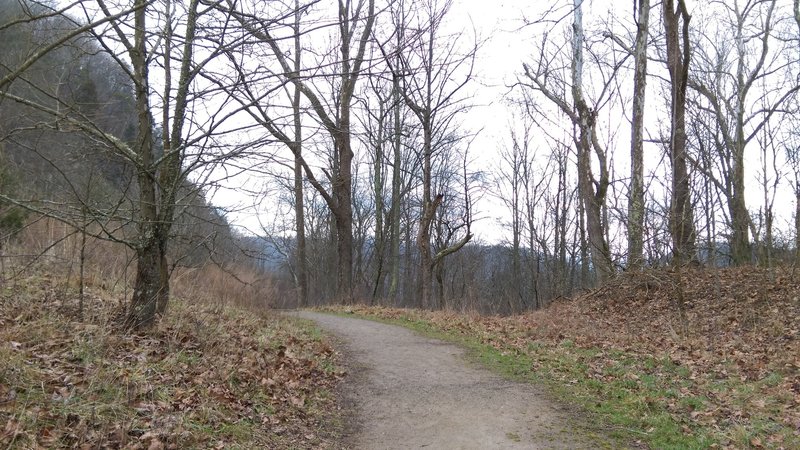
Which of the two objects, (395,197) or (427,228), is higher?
(395,197)

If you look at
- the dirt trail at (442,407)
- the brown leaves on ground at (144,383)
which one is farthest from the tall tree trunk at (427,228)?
the brown leaves on ground at (144,383)

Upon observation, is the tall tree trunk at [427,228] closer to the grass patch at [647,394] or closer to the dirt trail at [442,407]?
the grass patch at [647,394]

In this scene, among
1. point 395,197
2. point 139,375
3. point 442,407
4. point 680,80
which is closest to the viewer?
point 139,375

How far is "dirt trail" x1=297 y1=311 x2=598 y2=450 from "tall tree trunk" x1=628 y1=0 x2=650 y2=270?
7055mm

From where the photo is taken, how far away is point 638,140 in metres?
14.5

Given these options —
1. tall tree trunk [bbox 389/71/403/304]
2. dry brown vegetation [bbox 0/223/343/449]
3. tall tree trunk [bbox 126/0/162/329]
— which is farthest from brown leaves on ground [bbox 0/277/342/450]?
tall tree trunk [bbox 389/71/403/304]

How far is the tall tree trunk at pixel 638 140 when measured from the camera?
13.8 metres

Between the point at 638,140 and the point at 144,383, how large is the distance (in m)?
13.5

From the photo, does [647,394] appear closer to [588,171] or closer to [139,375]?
[139,375]

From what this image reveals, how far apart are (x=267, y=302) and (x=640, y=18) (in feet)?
38.2

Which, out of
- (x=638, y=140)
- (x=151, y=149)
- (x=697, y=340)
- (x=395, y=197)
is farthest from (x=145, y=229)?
(x=395, y=197)

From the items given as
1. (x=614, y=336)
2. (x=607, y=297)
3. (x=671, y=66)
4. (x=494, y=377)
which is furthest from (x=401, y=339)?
(x=671, y=66)

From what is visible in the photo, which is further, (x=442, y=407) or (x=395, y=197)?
(x=395, y=197)

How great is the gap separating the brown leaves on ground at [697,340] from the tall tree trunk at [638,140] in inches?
33.9
